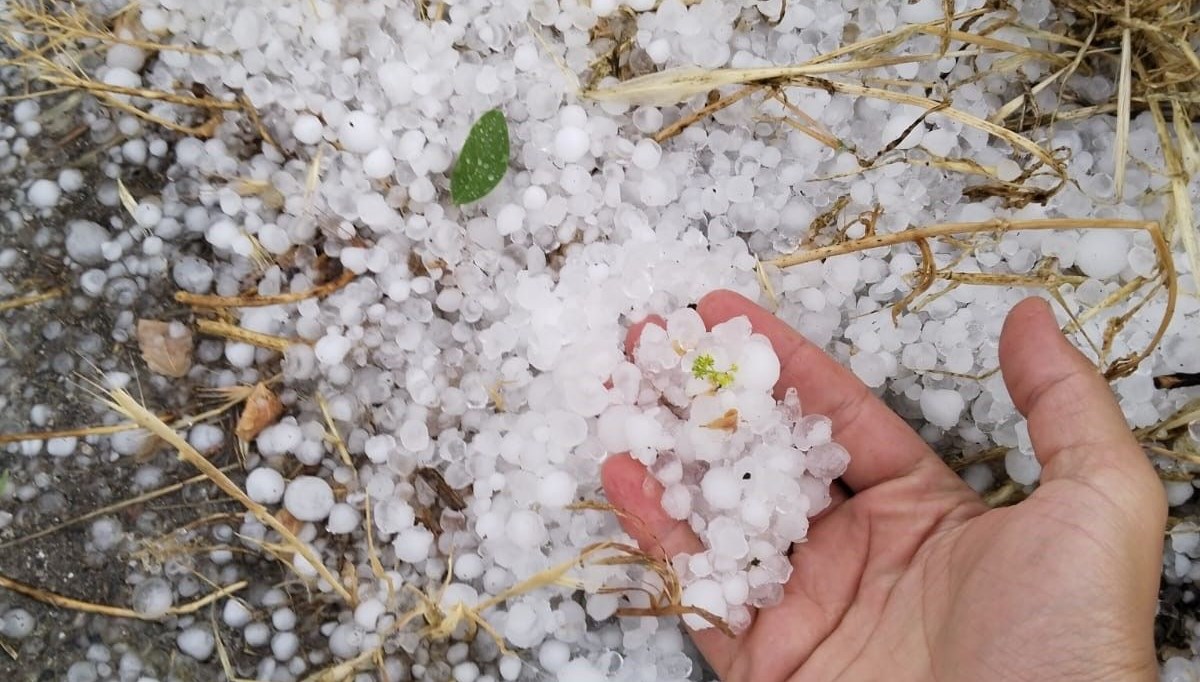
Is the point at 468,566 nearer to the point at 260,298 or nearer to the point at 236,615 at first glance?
the point at 236,615

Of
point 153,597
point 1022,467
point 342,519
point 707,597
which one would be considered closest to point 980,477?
point 1022,467

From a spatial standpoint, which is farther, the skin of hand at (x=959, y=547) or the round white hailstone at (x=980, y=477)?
the round white hailstone at (x=980, y=477)

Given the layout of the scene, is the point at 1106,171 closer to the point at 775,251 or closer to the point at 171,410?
the point at 775,251

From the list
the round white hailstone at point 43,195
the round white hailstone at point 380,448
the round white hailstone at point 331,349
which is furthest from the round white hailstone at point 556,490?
the round white hailstone at point 43,195

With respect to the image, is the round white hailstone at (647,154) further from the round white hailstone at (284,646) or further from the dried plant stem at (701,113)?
the round white hailstone at (284,646)

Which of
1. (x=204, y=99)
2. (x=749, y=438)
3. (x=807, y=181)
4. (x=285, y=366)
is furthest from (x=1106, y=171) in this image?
(x=204, y=99)

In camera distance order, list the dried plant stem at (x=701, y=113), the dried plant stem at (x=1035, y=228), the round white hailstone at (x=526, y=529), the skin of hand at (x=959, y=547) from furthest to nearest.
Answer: the dried plant stem at (x=701, y=113) → the round white hailstone at (x=526, y=529) → the dried plant stem at (x=1035, y=228) → the skin of hand at (x=959, y=547)
